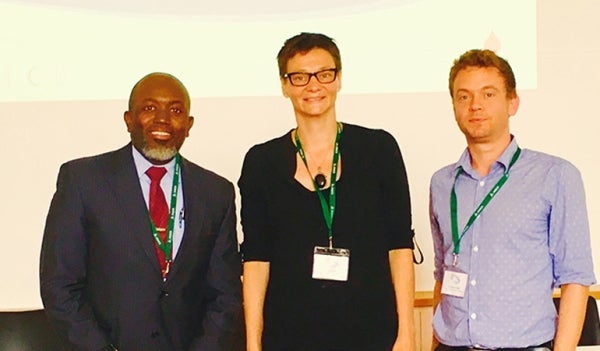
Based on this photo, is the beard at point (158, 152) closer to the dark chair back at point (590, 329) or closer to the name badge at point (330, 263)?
the name badge at point (330, 263)

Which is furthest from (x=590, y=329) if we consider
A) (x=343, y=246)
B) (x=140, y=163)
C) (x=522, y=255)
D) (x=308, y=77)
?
(x=140, y=163)

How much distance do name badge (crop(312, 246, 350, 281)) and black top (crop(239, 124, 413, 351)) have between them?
2cm

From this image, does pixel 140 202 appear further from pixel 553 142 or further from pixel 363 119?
pixel 553 142

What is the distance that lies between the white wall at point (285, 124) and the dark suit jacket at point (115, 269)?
107 centimetres

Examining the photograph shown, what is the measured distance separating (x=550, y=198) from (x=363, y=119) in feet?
4.39

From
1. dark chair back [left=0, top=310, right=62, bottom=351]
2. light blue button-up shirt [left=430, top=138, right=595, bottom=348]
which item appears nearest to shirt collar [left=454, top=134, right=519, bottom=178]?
light blue button-up shirt [left=430, top=138, right=595, bottom=348]

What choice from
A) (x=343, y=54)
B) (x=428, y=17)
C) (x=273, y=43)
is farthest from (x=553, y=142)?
(x=273, y=43)

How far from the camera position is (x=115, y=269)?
7.59 feet

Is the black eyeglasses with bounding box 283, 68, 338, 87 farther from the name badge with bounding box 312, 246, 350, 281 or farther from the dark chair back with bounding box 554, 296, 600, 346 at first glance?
the dark chair back with bounding box 554, 296, 600, 346

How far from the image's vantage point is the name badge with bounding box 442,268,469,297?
7.62 feet

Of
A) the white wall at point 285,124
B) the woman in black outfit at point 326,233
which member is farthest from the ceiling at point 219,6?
the woman in black outfit at point 326,233

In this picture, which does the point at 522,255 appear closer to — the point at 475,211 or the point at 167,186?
the point at 475,211

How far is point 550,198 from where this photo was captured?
2.27 metres

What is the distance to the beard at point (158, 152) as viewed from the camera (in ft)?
7.79
